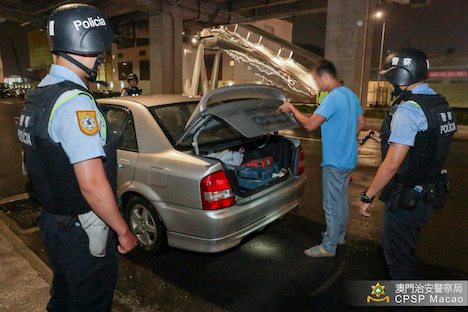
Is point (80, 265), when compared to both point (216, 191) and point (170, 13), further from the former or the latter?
point (170, 13)

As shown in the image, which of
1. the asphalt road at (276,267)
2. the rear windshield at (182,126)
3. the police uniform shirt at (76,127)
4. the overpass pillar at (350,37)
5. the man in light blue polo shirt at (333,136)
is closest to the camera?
the police uniform shirt at (76,127)

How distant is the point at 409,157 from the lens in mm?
2314

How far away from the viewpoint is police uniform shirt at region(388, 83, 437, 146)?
7.30 feet

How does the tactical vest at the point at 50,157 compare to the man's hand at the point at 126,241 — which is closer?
the tactical vest at the point at 50,157

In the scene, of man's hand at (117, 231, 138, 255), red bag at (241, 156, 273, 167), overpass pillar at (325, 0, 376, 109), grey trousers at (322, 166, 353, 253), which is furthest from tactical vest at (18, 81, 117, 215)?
overpass pillar at (325, 0, 376, 109)

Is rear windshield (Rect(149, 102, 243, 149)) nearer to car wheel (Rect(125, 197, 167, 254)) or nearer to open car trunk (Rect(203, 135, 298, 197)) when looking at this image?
open car trunk (Rect(203, 135, 298, 197))

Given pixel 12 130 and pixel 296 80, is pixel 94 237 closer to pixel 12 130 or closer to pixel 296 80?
pixel 12 130

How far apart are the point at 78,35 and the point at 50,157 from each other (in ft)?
2.04

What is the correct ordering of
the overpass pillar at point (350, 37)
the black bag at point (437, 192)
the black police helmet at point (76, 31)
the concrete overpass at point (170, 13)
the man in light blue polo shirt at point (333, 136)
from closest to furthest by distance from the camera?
1. the black police helmet at point (76, 31)
2. the black bag at point (437, 192)
3. the man in light blue polo shirt at point (333, 136)
4. the overpass pillar at point (350, 37)
5. the concrete overpass at point (170, 13)

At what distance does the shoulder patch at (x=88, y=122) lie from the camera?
1538 mm

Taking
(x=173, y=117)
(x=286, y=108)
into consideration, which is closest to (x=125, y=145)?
(x=173, y=117)

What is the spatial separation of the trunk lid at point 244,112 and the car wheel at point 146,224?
0.78 meters

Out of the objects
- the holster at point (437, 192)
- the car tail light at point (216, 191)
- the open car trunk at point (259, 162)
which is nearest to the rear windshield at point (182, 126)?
the open car trunk at point (259, 162)

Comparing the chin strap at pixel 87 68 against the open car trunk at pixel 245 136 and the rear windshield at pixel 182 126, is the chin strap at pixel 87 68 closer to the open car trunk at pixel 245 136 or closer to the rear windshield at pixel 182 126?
the open car trunk at pixel 245 136
